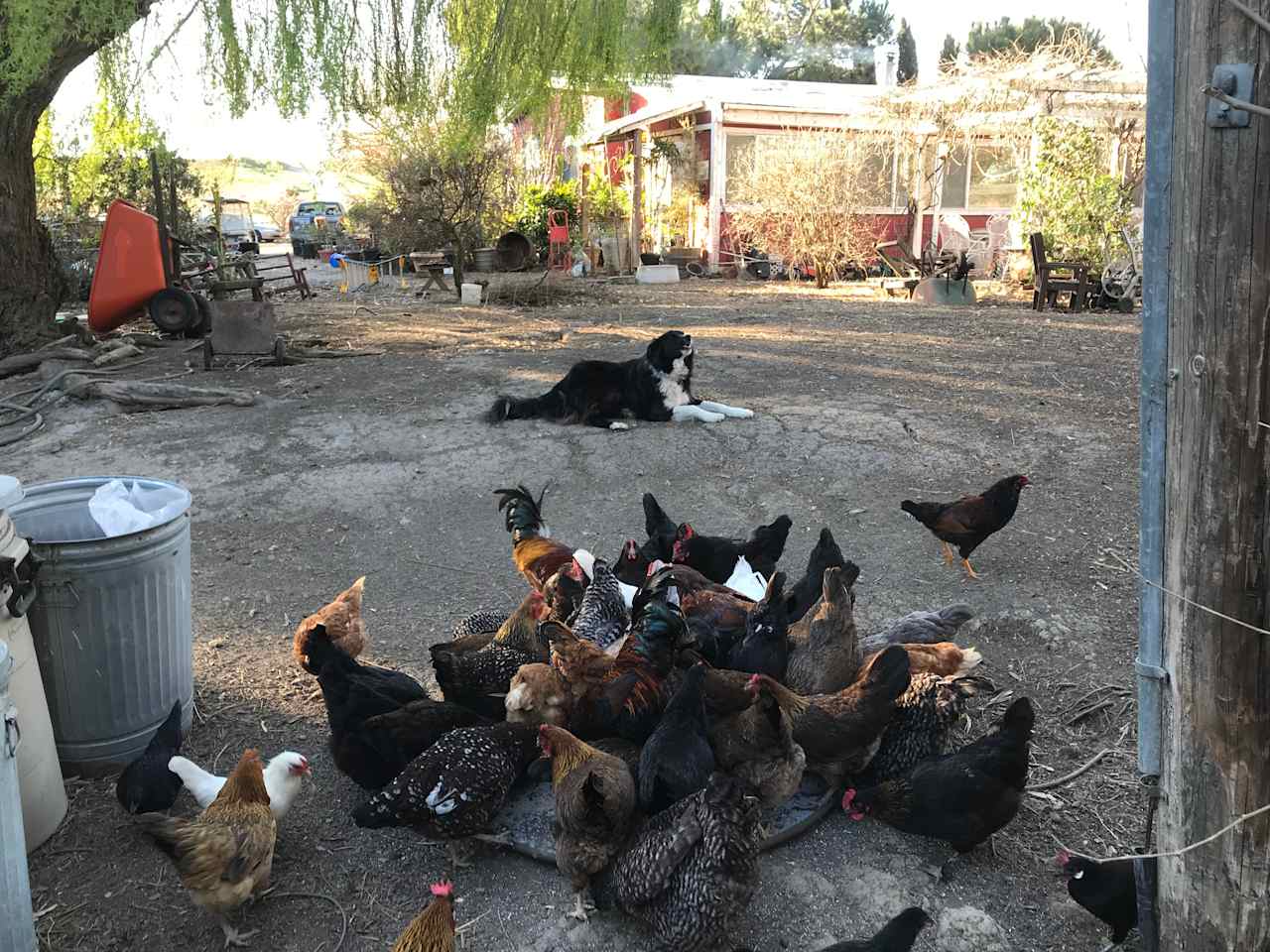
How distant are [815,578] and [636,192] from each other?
2007 cm

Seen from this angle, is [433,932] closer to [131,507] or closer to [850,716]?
[850,716]

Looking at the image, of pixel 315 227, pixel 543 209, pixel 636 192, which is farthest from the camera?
pixel 315 227

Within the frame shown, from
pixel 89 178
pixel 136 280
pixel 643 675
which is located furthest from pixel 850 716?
pixel 89 178

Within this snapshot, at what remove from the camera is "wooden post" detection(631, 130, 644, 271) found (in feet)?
75.3

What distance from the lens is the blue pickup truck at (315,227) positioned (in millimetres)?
35594

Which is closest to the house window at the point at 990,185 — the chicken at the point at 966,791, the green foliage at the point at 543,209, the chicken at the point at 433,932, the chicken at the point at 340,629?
the green foliage at the point at 543,209

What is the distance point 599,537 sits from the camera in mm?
6121

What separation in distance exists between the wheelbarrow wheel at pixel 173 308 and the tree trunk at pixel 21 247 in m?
1.36

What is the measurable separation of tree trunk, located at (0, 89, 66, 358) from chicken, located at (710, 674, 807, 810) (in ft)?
37.5

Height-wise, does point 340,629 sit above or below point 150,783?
above

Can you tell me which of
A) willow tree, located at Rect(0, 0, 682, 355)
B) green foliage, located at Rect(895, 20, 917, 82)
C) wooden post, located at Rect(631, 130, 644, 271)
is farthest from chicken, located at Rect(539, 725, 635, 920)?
green foliage, located at Rect(895, 20, 917, 82)

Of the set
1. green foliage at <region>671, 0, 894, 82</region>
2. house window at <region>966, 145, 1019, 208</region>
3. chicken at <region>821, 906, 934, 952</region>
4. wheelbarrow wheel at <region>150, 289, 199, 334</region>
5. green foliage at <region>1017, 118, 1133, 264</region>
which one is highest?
green foliage at <region>671, 0, 894, 82</region>

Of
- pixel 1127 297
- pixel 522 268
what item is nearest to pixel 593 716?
pixel 1127 297

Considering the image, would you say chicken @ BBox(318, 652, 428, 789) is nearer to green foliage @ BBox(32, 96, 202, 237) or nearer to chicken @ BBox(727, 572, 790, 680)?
chicken @ BBox(727, 572, 790, 680)
